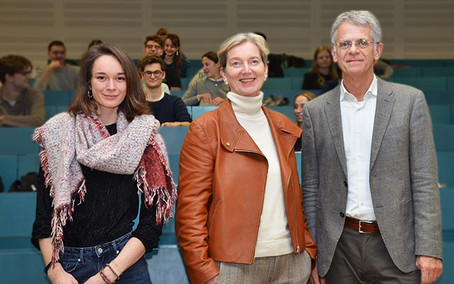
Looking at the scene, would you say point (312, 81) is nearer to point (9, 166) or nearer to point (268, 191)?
point (9, 166)

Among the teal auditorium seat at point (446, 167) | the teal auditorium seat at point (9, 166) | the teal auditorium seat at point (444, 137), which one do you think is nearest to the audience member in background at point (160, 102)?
the teal auditorium seat at point (9, 166)

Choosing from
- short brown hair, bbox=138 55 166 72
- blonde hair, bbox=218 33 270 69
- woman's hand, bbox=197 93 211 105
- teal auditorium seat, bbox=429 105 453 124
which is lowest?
teal auditorium seat, bbox=429 105 453 124

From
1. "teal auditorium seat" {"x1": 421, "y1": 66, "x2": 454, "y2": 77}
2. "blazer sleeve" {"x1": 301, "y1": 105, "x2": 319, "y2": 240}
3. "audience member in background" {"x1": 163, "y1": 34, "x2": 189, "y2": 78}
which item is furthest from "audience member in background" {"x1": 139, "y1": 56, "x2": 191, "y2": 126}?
"teal auditorium seat" {"x1": 421, "y1": 66, "x2": 454, "y2": 77}

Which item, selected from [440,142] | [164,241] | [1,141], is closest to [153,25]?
[1,141]

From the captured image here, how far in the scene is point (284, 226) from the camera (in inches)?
59.4

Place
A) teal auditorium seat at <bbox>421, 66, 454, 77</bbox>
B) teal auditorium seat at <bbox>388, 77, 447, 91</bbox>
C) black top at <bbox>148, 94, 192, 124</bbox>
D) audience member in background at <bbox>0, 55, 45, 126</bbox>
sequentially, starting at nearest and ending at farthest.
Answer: black top at <bbox>148, 94, 192, 124</bbox>
audience member in background at <bbox>0, 55, 45, 126</bbox>
teal auditorium seat at <bbox>388, 77, 447, 91</bbox>
teal auditorium seat at <bbox>421, 66, 454, 77</bbox>

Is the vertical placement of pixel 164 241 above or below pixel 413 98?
below

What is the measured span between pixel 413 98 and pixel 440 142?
2128mm

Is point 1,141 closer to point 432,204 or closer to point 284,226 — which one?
point 284,226

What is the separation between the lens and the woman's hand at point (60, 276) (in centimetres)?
138

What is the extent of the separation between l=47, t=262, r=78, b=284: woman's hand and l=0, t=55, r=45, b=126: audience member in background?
8.72 ft

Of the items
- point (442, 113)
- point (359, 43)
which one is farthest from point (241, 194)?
point (442, 113)

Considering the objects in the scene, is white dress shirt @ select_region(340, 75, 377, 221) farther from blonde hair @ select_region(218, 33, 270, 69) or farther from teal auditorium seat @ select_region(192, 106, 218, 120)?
teal auditorium seat @ select_region(192, 106, 218, 120)

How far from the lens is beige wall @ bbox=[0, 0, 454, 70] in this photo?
6863mm
